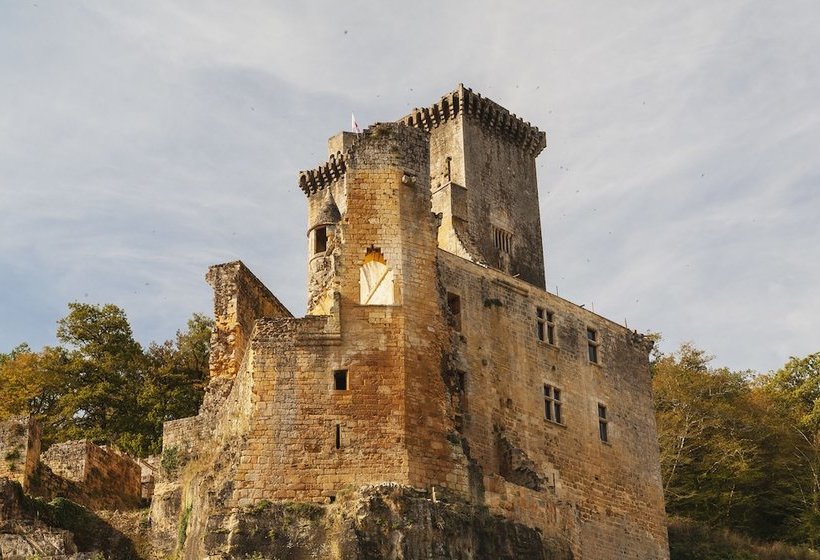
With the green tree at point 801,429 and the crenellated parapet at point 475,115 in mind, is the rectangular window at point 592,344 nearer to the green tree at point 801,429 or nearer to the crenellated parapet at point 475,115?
the crenellated parapet at point 475,115

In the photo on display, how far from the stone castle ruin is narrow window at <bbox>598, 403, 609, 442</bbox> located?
4 cm

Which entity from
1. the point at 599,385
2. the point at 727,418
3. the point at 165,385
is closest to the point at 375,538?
the point at 599,385

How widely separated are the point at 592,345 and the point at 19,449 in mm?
15321

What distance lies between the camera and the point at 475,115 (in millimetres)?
46750

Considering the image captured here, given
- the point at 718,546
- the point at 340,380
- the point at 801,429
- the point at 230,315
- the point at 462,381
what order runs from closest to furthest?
the point at 340,380, the point at 462,381, the point at 230,315, the point at 718,546, the point at 801,429

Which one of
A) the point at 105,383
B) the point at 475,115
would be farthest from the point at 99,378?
the point at 475,115

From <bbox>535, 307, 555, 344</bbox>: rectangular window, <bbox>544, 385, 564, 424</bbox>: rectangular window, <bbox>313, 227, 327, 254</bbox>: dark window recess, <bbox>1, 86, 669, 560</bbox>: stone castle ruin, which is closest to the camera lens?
<bbox>1, 86, 669, 560</bbox>: stone castle ruin

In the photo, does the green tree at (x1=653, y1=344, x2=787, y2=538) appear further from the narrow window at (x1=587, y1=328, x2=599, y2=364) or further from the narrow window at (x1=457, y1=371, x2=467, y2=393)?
the narrow window at (x1=457, y1=371, x2=467, y2=393)

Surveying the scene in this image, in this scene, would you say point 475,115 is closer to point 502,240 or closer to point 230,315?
point 502,240

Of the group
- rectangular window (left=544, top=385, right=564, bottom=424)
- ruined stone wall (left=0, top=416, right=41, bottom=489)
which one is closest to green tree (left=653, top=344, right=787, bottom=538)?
rectangular window (left=544, top=385, right=564, bottom=424)

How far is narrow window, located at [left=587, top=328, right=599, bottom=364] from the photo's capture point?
1551 inches

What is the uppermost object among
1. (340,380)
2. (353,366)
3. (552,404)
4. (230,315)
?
(230,315)

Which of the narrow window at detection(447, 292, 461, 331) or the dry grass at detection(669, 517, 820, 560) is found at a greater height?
the narrow window at detection(447, 292, 461, 331)

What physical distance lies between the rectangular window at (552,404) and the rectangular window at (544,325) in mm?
1351
